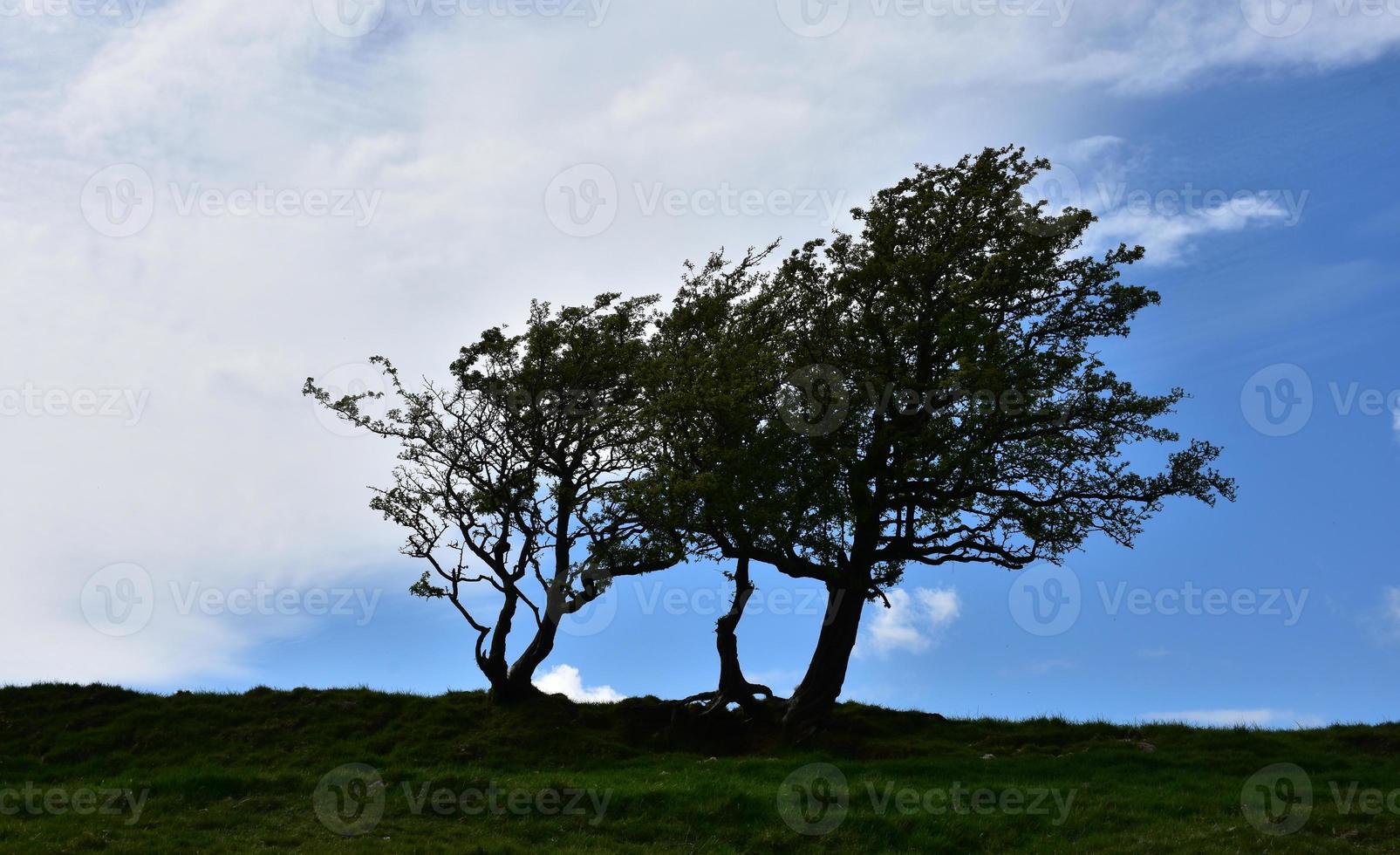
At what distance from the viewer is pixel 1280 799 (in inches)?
982

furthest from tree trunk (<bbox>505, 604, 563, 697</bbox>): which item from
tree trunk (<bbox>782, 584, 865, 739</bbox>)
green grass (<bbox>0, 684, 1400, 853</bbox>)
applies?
tree trunk (<bbox>782, 584, 865, 739</bbox>)

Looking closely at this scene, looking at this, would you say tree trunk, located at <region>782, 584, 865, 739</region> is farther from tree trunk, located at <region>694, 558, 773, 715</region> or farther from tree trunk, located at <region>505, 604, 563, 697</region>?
tree trunk, located at <region>505, 604, 563, 697</region>

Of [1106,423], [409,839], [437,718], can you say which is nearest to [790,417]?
[1106,423]

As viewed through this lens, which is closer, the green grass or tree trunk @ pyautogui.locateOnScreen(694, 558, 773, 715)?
the green grass

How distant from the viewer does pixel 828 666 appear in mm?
35531

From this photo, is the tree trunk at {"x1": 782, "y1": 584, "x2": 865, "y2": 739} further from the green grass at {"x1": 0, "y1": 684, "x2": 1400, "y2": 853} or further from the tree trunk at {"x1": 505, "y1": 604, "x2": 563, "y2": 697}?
the tree trunk at {"x1": 505, "y1": 604, "x2": 563, "y2": 697}

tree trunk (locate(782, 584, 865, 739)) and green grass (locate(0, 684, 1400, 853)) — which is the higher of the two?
tree trunk (locate(782, 584, 865, 739))

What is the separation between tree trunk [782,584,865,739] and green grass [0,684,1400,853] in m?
0.97

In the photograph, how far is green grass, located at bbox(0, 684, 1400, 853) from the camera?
23234 mm

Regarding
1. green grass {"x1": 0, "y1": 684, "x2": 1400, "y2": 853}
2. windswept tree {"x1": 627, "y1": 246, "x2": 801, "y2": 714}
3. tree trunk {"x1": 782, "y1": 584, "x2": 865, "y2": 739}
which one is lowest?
green grass {"x1": 0, "y1": 684, "x2": 1400, "y2": 853}

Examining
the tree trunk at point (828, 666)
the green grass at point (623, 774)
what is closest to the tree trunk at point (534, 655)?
the green grass at point (623, 774)

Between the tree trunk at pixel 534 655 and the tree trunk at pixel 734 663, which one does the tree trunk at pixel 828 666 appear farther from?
the tree trunk at pixel 534 655

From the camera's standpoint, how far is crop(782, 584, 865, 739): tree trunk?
1377 inches

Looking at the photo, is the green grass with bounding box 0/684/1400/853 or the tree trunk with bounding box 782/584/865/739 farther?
the tree trunk with bounding box 782/584/865/739
